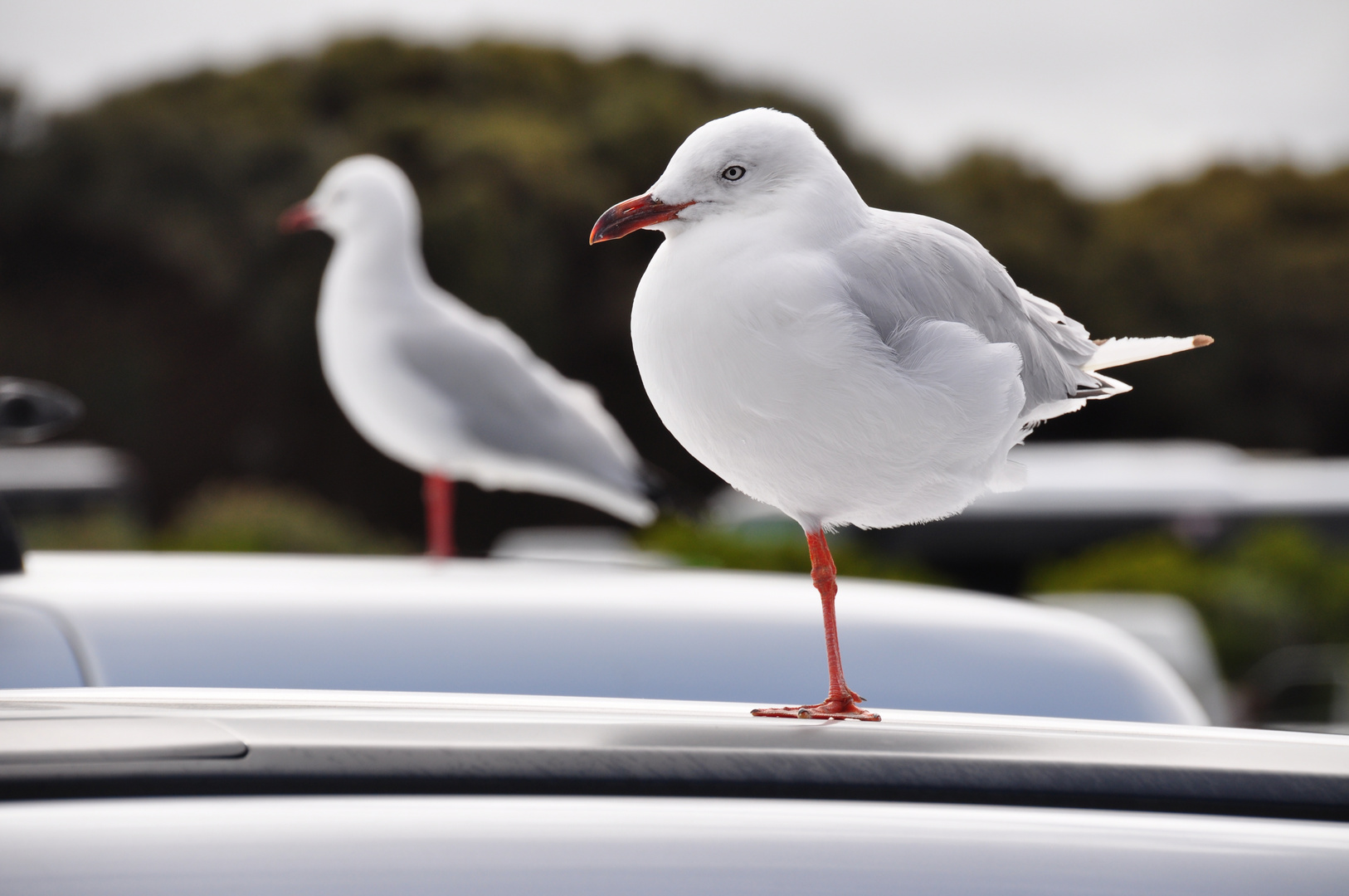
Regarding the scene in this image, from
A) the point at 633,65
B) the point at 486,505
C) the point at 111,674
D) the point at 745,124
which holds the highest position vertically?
the point at 633,65

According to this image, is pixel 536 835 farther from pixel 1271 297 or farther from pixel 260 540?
pixel 1271 297

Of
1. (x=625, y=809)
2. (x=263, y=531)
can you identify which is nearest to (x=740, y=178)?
(x=625, y=809)

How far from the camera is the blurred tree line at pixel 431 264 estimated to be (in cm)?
1764

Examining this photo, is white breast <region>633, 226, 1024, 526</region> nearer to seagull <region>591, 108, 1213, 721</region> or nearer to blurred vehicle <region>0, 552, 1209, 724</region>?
seagull <region>591, 108, 1213, 721</region>

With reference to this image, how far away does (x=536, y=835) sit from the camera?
983 millimetres

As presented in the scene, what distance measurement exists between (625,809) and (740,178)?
0.56 m

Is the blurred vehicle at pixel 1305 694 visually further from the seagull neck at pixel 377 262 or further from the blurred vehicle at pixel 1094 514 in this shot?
the seagull neck at pixel 377 262

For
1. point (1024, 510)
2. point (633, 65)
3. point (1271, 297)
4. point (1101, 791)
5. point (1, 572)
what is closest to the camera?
point (1101, 791)

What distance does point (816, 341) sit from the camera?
3.70ft

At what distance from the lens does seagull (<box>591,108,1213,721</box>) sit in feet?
3.71

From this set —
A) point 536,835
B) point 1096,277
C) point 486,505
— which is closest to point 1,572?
point 536,835

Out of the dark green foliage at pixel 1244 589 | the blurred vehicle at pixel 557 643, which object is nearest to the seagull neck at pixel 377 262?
the blurred vehicle at pixel 557 643

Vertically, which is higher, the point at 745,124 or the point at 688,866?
the point at 745,124

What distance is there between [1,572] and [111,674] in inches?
18.4
